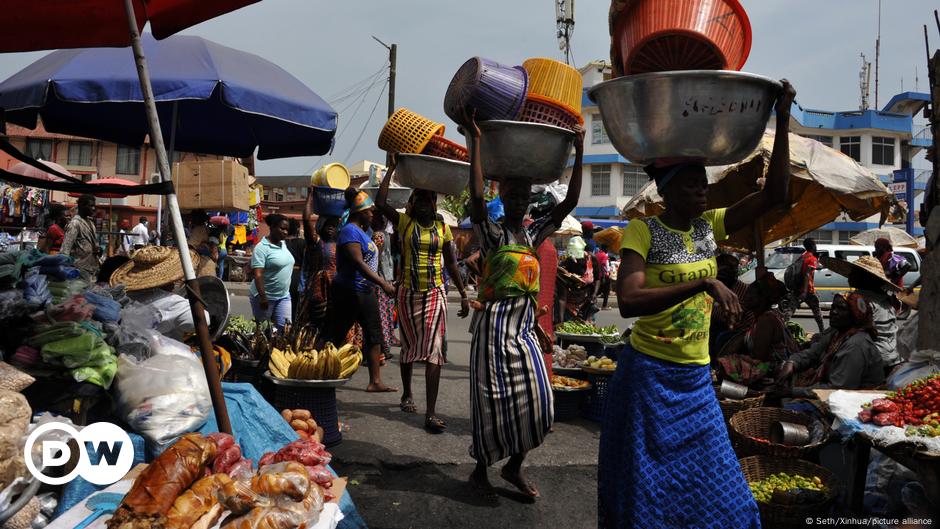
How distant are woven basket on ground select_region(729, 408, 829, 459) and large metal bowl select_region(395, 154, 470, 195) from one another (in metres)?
2.46

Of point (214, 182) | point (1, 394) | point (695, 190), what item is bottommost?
point (1, 394)

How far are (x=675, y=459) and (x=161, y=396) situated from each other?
7.84 ft

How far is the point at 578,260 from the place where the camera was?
10766 mm

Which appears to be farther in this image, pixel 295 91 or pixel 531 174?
pixel 295 91

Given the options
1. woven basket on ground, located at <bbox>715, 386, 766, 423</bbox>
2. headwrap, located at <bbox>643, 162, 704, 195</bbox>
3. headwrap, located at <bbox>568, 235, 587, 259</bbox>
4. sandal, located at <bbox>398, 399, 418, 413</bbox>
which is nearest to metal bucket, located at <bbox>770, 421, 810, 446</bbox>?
woven basket on ground, located at <bbox>715, 386, 766, 423</bbox>

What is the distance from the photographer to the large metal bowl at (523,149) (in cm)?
364

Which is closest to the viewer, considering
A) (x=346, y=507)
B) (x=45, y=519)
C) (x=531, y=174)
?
(x=45, y=519)

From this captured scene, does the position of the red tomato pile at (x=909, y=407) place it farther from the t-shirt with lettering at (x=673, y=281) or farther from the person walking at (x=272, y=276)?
the person walking at (x=272, y=276)

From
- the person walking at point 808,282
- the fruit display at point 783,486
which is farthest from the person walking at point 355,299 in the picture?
the person walking at point 808,282

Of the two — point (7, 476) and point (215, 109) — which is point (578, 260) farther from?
point (7, 476)

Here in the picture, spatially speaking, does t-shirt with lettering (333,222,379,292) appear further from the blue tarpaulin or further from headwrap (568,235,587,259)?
headwrap (568,235,587,259)

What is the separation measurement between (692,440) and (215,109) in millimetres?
5622

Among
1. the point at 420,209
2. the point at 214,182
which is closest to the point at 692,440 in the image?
the point at 420,209

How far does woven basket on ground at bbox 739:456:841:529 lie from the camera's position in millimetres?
3434
